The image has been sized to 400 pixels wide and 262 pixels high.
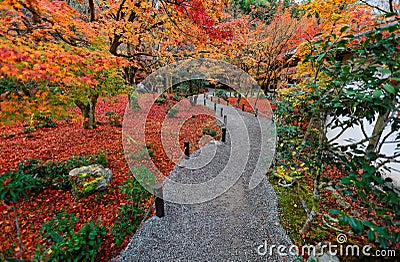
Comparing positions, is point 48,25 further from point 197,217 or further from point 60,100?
point 197,217

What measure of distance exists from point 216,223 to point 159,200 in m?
1.18

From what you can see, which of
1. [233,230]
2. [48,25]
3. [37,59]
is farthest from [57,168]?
[233,230]

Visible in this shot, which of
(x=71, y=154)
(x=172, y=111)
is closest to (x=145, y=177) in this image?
(x=71, y=154)

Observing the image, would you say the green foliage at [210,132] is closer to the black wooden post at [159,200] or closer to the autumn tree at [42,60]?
the autumn tree at [42,60]

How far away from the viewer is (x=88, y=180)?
4188 mm

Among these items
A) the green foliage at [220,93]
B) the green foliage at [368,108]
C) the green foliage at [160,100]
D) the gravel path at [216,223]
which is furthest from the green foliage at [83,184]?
the green foliage at [220,93]

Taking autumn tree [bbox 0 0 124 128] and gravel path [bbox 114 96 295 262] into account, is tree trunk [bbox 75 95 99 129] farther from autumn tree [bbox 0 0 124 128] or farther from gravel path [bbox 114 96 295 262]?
gravel path [bbox 114 96 295 262]

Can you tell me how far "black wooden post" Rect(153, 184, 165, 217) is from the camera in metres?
3.49

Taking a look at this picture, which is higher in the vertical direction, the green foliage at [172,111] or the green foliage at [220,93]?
the green foliage at [220,93]

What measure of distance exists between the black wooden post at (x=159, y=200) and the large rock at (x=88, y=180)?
4.92 ft

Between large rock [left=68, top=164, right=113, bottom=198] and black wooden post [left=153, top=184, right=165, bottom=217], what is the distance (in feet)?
4.92

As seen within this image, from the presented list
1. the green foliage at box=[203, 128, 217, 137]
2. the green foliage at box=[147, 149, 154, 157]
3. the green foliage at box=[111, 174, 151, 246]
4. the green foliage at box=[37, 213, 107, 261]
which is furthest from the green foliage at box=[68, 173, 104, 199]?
the green foliage at box=[203, 128, 217, 137]

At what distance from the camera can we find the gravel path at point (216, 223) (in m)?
3.00

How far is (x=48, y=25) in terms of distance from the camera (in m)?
4.08
